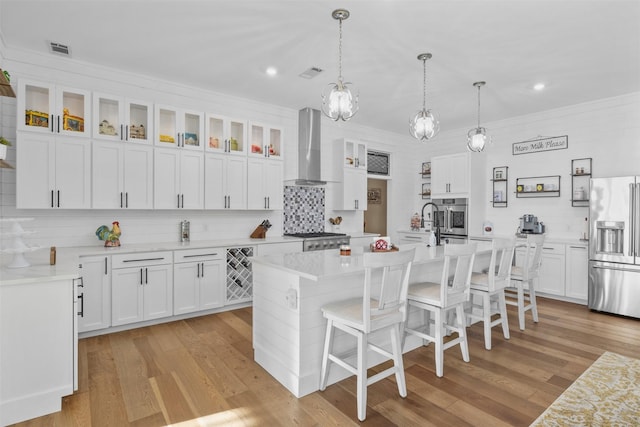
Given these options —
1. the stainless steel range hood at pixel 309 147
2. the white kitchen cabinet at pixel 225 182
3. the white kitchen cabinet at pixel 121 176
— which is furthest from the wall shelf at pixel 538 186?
the white kitchen cabinet at pixel 121 176

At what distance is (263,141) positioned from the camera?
16.4 ft

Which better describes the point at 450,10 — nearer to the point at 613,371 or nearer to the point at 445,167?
the point at 613,371

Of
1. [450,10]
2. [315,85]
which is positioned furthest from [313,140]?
[450,10]

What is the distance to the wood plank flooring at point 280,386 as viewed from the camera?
222 centimetres

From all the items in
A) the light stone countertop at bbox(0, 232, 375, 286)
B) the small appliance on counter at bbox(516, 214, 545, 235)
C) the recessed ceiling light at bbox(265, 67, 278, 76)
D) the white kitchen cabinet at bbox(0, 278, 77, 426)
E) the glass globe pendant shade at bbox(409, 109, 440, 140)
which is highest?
the recessed ceiling light at bbox(265, 67, 278, 76)

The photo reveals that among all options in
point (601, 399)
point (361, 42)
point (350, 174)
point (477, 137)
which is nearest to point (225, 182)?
point (350, 174)

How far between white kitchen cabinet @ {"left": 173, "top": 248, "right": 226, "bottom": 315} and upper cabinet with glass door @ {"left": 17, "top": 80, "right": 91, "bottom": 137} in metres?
1.74

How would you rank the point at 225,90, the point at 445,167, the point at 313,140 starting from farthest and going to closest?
the point at 445,167 → the point at 313,140 → the point at 225,90

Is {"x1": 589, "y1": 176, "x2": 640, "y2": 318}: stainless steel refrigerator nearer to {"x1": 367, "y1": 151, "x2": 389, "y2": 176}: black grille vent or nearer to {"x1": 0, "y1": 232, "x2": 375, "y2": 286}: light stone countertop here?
{"x1": 367, "y1": 151, "x2": 389, "y2": 176}: black grille vent

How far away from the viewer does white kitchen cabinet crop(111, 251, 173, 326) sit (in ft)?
11.9

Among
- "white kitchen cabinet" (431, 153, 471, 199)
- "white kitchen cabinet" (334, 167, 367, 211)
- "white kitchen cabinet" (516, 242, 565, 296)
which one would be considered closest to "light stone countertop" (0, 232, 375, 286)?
"white kitchen cabinet" (334, 167, 367, 211)

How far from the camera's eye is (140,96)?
431 centimetres

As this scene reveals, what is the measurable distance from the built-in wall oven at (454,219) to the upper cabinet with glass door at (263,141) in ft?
9.94

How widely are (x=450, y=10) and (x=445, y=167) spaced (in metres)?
3.95
